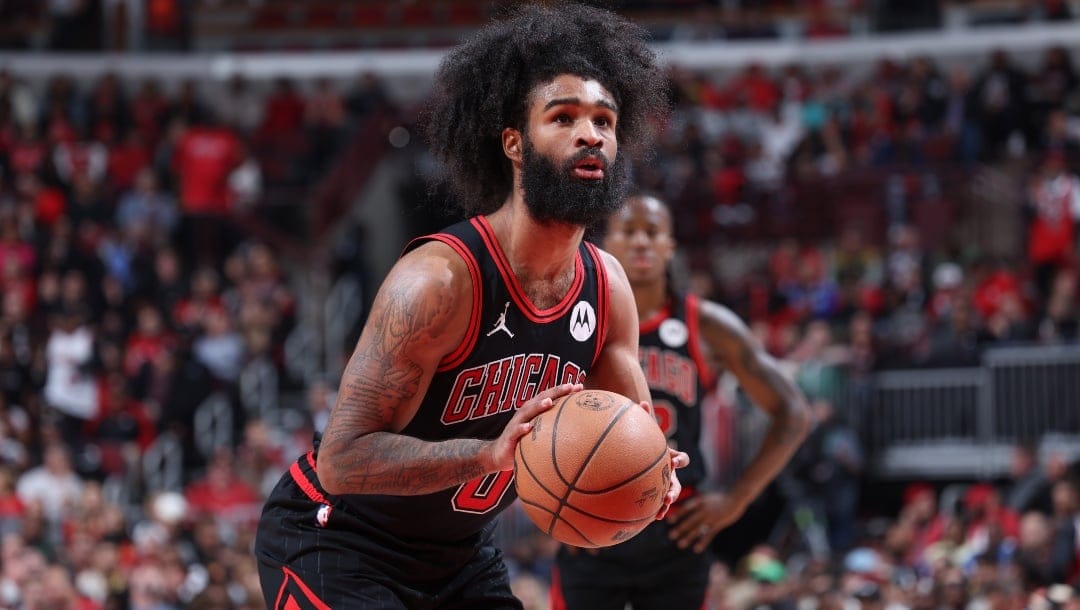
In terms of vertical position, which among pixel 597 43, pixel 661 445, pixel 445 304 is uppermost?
pixel 597 43

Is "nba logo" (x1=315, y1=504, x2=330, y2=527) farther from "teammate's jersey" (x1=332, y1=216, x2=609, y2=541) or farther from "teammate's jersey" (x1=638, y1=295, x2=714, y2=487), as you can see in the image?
"teammate's jersey" (x1=638, y1=295, x2=714, y2=487)

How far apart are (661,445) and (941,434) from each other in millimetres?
11217

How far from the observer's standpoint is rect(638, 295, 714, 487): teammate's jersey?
6.84 metres

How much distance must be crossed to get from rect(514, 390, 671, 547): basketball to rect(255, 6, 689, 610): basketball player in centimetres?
8

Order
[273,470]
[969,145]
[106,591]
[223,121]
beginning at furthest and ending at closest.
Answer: [223,121], [969,145], [273,470], [106,591]

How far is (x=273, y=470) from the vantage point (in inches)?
583

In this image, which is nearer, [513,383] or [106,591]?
[513,383]

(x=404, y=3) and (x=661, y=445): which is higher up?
(x=404, y=3)

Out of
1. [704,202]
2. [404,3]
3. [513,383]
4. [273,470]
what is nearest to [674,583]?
[513,383]

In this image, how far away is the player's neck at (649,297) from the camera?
7.02m

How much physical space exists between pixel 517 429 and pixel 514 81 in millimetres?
1255

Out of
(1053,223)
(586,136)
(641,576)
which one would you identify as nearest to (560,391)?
(586,136)

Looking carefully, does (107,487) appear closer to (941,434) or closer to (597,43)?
(941,434)

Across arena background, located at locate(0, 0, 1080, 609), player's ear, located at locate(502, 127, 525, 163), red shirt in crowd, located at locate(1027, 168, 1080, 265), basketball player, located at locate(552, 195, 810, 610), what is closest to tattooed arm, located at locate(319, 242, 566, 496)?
player's ear, located at locate(502, 127, 525, 163)
